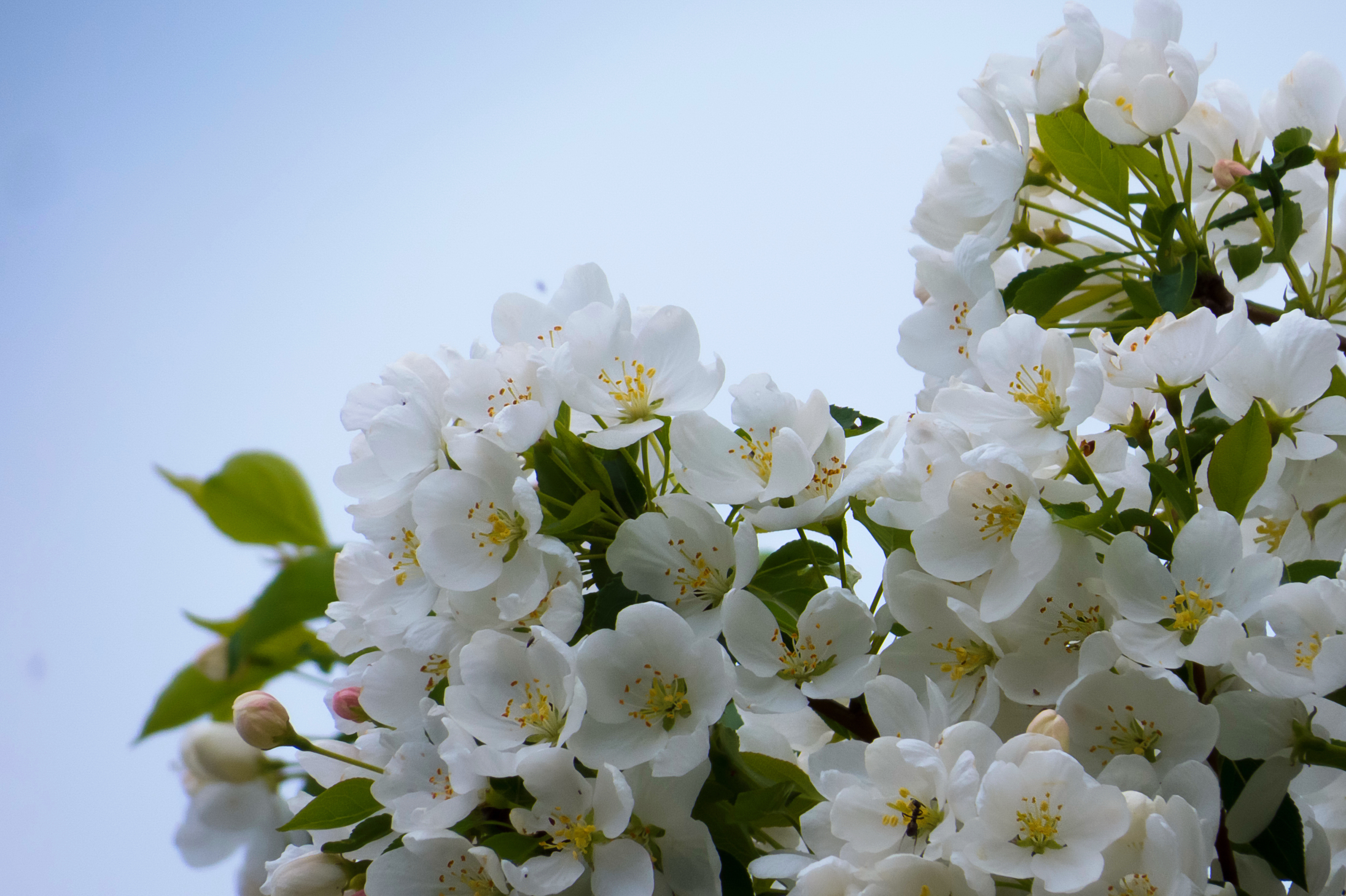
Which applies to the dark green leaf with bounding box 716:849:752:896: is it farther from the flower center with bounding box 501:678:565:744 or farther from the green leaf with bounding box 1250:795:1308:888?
the green leaf with bounding box 1250:795:1308:888

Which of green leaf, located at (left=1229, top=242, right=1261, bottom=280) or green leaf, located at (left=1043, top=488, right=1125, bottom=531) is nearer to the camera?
green leaf, located at (left=1043, top=488, right=1125, bottom=531)

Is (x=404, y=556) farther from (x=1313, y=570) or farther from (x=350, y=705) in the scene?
(x=1313, y=570)

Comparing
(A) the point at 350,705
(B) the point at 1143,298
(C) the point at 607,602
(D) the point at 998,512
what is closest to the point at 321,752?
(A) the point at 350,705

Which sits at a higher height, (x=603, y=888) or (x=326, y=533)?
(x=326, y=533)

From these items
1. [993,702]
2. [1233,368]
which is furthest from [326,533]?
[1233,368]

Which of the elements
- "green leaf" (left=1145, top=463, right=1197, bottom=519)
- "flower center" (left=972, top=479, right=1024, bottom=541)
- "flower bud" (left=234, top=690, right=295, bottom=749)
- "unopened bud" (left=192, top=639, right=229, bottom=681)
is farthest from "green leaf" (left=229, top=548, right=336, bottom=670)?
"green leaf" (left=1145, top=463, right=1197, bottom=519)

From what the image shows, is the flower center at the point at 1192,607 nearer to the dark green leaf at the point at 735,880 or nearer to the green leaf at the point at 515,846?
the dark green leaf at the point at 735,880

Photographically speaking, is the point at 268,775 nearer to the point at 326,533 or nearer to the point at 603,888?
the point at 326,533
